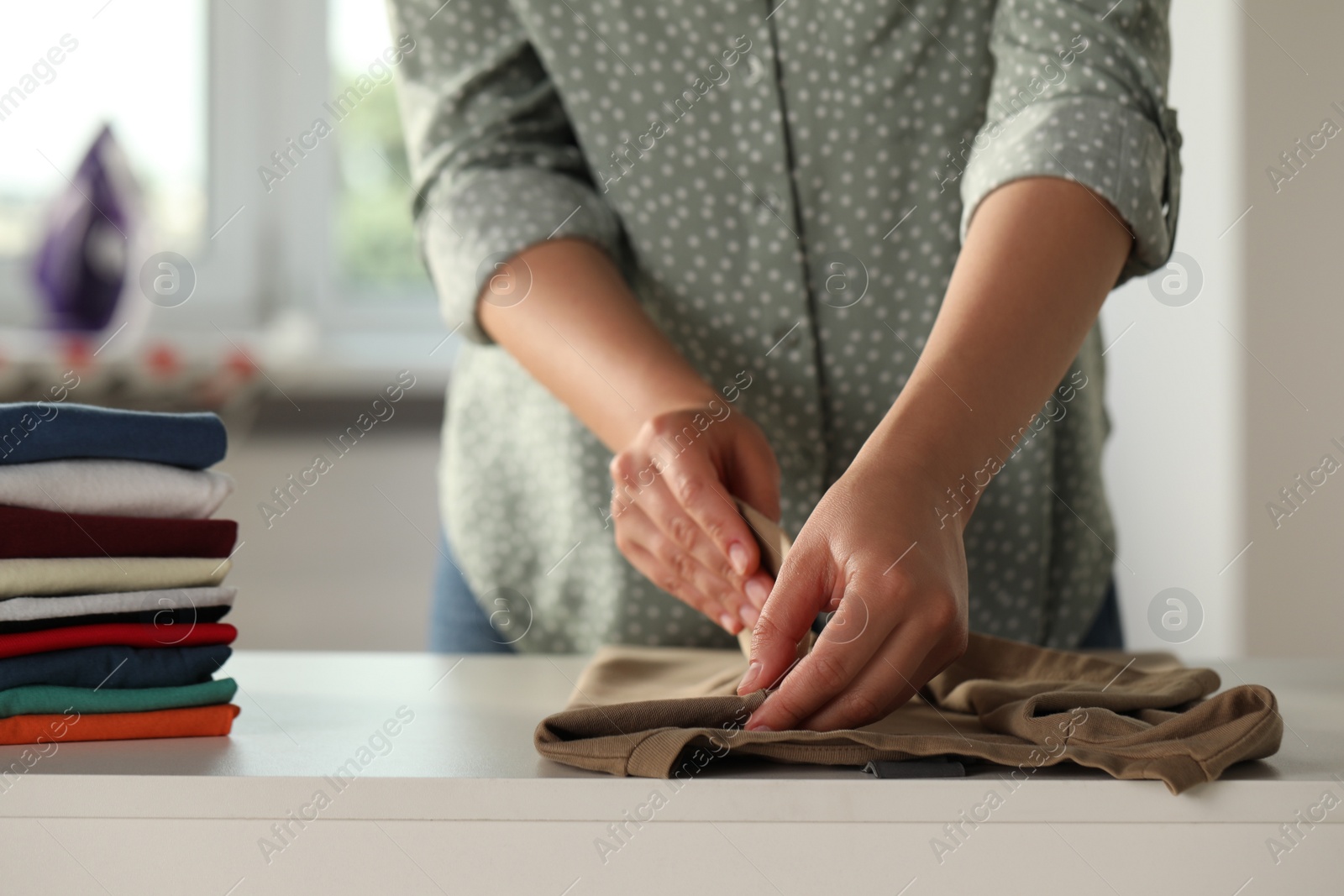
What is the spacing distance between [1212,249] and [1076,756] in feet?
3.52

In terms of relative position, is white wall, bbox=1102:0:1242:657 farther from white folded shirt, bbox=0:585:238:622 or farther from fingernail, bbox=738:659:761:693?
white folded shirt, bbox=0:585:238:622

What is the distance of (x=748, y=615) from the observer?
1.99 feet

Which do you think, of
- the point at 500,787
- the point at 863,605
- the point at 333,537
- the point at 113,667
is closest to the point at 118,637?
the point at 113,667

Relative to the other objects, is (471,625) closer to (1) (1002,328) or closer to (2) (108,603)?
(2) (108,603)

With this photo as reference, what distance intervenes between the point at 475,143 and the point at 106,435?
1.19ft

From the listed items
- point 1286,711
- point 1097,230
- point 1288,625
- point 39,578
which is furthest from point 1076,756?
point 1288,625

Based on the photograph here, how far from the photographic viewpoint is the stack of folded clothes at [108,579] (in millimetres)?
520

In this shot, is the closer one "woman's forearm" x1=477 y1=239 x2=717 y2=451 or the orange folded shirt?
the orange folded shirt

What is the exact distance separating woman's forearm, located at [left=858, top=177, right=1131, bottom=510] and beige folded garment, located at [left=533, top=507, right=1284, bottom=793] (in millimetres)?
93

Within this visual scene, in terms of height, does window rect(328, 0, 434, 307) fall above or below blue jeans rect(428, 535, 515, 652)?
above

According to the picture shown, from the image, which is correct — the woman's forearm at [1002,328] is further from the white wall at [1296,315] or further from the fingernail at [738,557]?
the white wall at [1296,315]

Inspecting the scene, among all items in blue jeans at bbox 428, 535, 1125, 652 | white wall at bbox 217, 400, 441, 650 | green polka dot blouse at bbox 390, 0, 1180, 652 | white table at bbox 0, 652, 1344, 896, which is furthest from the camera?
white wall at bbox 217, 400, 441, 650

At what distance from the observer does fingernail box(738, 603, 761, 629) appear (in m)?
0.60

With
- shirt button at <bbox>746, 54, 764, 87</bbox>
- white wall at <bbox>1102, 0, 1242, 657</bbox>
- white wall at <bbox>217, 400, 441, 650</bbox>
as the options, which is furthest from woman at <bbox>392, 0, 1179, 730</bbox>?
white wall at <bbox>217, 400, 441, 650</bbox>
